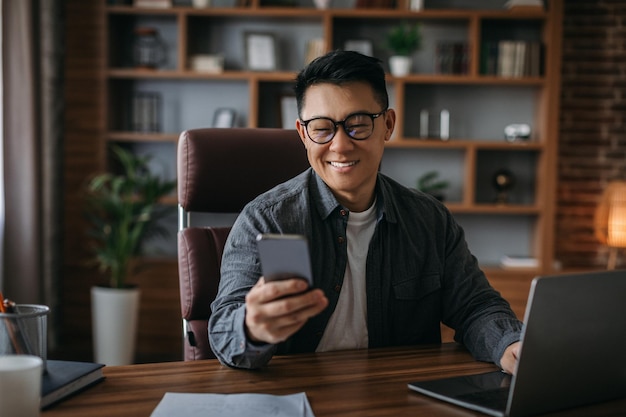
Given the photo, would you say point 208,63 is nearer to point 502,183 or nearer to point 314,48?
point 314,48

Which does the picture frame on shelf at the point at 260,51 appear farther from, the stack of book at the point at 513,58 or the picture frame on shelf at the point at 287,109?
the stack of book at the point at 513,58

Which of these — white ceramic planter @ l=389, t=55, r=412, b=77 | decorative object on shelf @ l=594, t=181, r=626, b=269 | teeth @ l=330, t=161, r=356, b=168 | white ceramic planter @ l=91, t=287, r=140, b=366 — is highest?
white ceramic planter @ l=389, t=55, r=412, b=77

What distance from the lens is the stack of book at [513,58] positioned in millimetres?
4066

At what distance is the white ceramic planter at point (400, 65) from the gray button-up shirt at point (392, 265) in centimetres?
238

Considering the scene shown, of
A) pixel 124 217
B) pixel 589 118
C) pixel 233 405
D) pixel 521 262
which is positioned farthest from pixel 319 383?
pixel 589 118

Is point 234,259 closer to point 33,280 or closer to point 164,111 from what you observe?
point 33,280

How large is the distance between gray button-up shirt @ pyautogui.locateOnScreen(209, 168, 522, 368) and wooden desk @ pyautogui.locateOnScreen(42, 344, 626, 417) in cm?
15

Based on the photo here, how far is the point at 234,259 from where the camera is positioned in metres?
1.49

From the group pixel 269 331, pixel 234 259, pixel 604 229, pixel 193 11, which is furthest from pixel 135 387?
pixel 604 229

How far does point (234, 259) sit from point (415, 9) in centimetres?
291

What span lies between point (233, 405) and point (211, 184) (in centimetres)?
78

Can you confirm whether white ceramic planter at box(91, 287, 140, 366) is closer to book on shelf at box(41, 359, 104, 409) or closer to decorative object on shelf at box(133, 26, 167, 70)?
decorative object on shelf at box(133, 26, 167, 70)

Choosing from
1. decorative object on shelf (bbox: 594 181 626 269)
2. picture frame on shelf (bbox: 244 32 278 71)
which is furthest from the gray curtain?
decorative object on shelf (bbox: 594 181 626 269)

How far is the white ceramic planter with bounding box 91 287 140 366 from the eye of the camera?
375 cm
